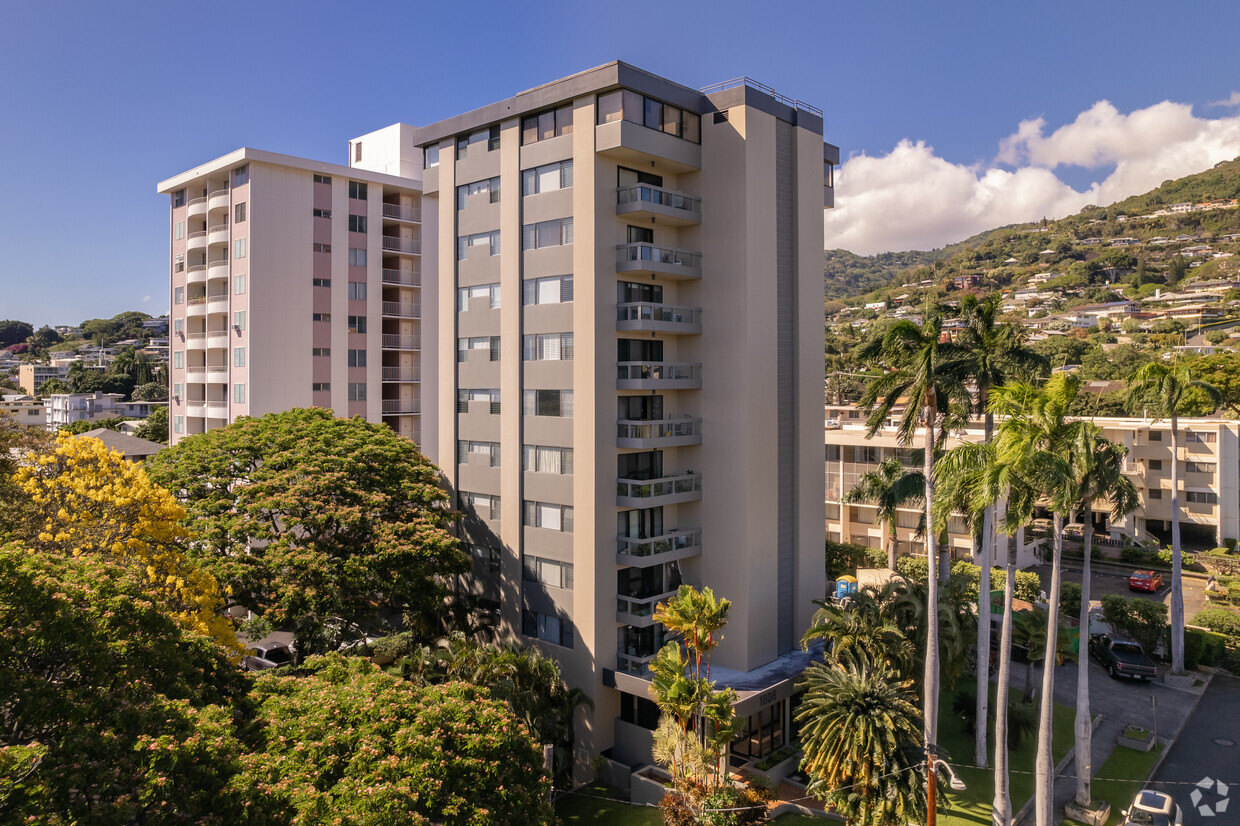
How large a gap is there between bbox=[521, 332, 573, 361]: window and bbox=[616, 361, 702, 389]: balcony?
238 centimetres

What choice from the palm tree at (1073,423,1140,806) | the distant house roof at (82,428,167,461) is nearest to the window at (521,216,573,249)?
the palm tree at (1073,423,1140,806)

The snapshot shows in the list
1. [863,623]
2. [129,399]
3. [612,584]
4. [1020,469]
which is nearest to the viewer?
[1020,469]

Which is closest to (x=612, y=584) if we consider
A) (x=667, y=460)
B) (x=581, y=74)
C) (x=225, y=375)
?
(x=667, y=460)

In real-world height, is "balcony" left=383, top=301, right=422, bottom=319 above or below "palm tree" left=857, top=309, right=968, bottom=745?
above

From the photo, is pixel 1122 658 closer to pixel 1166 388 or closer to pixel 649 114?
pixel 1166 388

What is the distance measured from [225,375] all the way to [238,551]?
2682cm

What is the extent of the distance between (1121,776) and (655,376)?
23683 mm

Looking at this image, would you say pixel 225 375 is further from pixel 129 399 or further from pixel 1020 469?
pixel 129 399

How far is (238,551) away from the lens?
102ft

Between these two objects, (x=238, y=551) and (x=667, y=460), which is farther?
(x=667, y=460)

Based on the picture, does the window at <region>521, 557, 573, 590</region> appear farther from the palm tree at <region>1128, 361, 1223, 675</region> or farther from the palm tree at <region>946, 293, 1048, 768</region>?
the palm tree at <region>1128, 361, 1223, 675</region>

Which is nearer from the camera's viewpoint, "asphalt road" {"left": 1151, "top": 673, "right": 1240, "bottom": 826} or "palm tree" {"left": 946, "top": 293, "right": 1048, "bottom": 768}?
"asphalt road" {"left": 1151, "top": 673, "right": 1240, "bottom": 826}

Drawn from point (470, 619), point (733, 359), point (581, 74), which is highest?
point (581, 74)

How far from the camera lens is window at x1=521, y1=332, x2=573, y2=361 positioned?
3409 cm
